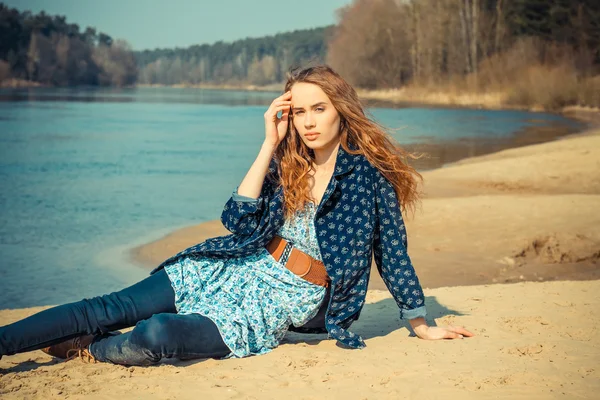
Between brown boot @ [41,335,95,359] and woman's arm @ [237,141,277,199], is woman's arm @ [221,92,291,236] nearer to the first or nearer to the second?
woman's arm @ [237,141,277,199]

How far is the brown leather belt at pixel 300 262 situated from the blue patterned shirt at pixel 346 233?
6 centimetres

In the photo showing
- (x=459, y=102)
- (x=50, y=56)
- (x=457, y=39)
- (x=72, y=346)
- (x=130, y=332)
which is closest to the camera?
(x=130, y=332)

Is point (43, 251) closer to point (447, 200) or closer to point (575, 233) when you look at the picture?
point (447, 200)

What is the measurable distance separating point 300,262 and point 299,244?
0.09 meters

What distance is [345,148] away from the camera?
387 centimetres

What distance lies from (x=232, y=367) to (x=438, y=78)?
2125 inches

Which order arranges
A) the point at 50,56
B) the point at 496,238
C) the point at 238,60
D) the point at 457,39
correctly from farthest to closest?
the point at 238,60, the point at 50,56, the point at 457,39, the point at 496,238

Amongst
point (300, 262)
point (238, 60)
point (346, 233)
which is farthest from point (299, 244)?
point (238, 60)

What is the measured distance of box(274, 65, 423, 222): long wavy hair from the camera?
3809 millimetres

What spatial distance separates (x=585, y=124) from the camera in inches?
1081

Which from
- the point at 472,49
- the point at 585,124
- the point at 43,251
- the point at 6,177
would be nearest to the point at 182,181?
the point at 6,177

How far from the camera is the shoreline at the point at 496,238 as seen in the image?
7238 millimetres

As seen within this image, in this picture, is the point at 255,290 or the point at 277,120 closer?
the point at 255,290

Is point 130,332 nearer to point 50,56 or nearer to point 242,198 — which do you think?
point 242,198
